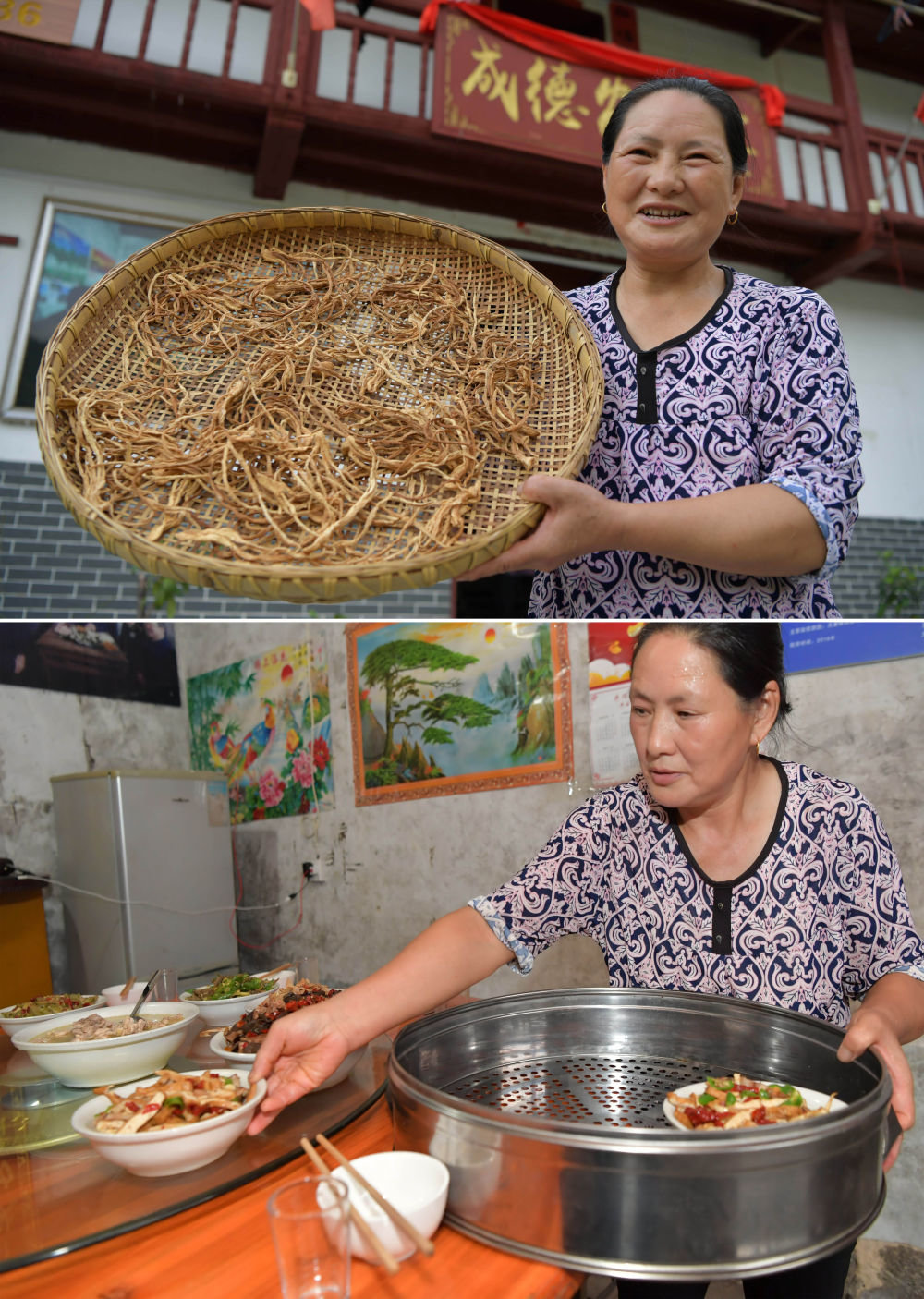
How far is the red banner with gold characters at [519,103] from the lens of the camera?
3225 millimetres

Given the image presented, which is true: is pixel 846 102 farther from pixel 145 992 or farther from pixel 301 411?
pixel 145 992

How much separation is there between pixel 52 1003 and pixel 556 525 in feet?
2.21

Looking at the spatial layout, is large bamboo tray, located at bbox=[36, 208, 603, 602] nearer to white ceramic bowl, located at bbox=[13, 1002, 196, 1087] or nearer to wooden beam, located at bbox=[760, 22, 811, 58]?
white ceramic bowl, located at bbox=[13, 1002, 196, 1087]

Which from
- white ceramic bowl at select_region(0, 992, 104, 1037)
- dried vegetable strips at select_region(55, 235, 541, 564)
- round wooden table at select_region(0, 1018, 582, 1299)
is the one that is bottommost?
round wooden table at select_region(0, 1018, 582, 1299)

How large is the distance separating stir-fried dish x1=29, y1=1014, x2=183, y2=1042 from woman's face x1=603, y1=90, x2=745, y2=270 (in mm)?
952

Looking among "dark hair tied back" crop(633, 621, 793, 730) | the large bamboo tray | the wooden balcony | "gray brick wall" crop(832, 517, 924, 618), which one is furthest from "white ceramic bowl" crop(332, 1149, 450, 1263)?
"gray brick wall" crop(832, 517, 924, 618)

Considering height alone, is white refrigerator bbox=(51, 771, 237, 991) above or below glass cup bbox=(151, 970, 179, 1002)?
above

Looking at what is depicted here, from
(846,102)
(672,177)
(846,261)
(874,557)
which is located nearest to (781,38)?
(846,102)

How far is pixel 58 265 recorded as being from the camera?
327 cm

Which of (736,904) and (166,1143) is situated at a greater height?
(736,904)

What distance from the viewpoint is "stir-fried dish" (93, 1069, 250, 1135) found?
73cm

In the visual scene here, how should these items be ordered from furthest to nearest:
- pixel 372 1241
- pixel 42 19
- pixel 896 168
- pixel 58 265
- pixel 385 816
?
1. pixel 896 168
2. pixel 58 265
3. pixel 42 19
4. pixel 385 816
5. pixel 372 1241

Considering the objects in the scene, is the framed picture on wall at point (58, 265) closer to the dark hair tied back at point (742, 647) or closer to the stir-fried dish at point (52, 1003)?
the stir-fried dish at point (52, 1003)

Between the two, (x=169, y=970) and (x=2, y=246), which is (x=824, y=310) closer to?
(x=169, y=970)
